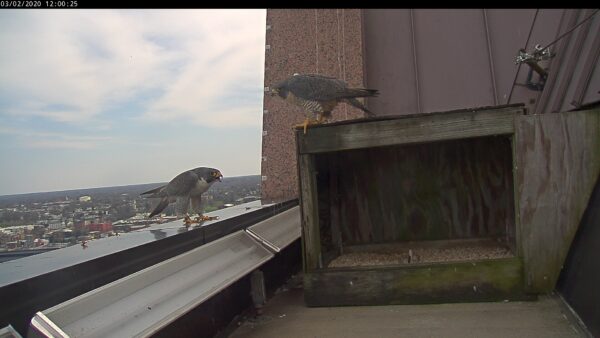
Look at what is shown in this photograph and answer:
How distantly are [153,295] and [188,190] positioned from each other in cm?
134

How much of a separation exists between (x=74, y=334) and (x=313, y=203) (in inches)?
76.9

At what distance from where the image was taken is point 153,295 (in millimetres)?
1878

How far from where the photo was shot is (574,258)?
2.62 m

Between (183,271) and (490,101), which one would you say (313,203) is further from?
(490,101)

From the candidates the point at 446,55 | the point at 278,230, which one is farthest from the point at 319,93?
the point at 446,55

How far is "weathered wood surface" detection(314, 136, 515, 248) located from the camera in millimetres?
3617

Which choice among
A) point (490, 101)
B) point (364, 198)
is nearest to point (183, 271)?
point (364, 198)

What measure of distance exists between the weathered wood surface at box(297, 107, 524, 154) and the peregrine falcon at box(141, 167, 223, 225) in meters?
0.67

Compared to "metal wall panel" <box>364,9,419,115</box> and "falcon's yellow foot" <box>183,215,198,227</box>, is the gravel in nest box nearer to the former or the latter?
"falcon's yellow foot" <box>183,215,198,227</box>

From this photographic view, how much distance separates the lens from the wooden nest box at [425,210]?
2865 mm

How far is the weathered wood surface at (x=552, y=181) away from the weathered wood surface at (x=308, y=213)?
125 cm

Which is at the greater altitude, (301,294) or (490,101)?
(490,101)

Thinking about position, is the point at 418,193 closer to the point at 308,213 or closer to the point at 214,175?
the point at 308,213

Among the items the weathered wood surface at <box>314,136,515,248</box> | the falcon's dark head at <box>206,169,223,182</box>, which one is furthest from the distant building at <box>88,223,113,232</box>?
the weathered wood surface at <box>314,136,515,248</box>
